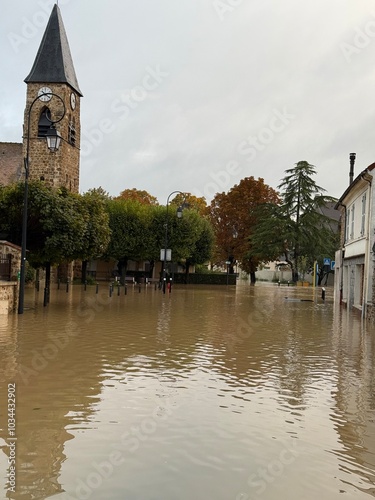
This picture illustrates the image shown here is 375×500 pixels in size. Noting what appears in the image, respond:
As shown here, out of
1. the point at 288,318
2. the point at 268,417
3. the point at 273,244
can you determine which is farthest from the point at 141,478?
the point at 273,244

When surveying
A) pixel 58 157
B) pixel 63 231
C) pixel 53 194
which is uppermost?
pixel 58 157

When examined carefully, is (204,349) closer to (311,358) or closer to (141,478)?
(311,358)

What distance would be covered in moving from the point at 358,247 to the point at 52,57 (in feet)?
112

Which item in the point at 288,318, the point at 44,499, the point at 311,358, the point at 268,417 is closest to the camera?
the point at 44,499

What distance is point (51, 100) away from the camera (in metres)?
49.8

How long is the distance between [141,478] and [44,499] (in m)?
0.87

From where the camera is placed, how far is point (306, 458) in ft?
18.9

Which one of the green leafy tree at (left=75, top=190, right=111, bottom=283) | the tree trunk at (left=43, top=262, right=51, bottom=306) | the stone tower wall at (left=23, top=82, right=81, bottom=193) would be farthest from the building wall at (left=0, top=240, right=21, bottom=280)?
the stone tower wall at (left=23, top=82, right=81, bottom=193)

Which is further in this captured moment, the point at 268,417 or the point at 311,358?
the point at 311,358

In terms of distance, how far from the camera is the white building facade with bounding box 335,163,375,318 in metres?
22.1

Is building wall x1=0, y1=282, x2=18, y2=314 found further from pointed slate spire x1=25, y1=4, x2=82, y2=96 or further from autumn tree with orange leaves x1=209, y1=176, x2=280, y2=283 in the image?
autumn tree with orange leaves x1=209, y1=176, x2=280, y2=283

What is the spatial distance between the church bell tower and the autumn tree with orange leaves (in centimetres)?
2184

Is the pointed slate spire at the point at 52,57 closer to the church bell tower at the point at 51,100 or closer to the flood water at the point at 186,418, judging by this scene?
the church bell tower at the point at 51,100

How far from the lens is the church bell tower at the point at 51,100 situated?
49094 mm
